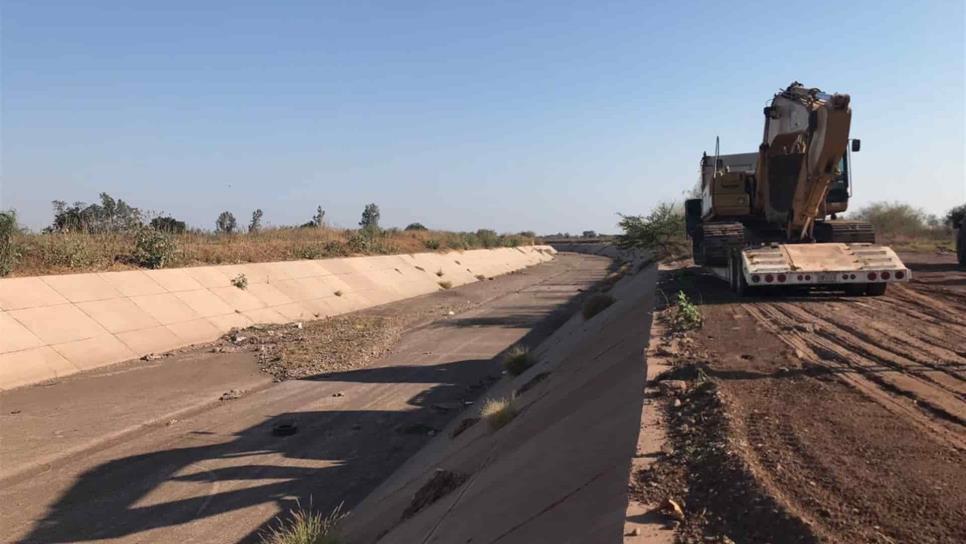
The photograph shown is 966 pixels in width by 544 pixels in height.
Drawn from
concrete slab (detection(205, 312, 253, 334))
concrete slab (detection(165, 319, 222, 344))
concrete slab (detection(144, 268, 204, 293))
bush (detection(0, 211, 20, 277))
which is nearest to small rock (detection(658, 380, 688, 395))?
concrete slab (detection(165, 319, 222, 344))

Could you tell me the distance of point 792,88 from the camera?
15.9m

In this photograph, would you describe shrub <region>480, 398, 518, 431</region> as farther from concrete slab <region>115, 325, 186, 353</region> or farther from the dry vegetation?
the dry vegetation

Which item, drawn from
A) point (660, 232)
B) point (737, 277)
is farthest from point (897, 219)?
point (737, 277)

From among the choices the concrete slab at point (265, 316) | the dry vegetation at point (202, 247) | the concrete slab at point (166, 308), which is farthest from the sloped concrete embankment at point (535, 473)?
the dry vegetation at point (202, 247)

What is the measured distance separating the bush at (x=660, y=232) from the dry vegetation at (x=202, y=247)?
50.5 feet

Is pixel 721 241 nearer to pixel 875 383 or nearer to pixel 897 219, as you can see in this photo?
pixel 875 383

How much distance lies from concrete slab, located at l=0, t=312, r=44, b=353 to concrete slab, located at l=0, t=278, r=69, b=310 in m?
0.56

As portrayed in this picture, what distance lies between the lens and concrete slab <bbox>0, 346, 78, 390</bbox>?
1462 cm

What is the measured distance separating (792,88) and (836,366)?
998cm

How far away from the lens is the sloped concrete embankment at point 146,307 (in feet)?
52.7

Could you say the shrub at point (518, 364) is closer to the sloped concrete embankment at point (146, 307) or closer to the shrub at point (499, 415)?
the shrub at point (499, 415)

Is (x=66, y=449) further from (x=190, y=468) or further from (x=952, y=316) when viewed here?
(x=952, y=316)

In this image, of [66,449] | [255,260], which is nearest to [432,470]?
[66,449]

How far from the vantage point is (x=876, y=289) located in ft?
48.1
